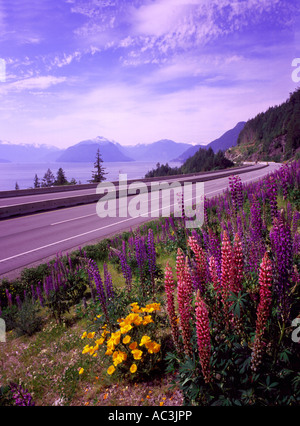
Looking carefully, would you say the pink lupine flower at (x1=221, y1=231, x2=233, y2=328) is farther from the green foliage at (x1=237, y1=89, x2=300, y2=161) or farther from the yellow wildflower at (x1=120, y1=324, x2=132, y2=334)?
the green foliage at (x1=237, y1=89, x2=300, y2=161)

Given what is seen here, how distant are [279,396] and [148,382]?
5.61ft

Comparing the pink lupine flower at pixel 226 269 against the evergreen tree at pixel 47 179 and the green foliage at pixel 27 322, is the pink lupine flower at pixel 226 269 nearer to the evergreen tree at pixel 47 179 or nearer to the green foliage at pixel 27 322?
the green foliage at pixel 27 322

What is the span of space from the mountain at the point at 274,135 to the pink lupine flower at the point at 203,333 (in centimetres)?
10147

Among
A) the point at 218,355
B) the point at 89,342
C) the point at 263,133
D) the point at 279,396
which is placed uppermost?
the point at 263,133

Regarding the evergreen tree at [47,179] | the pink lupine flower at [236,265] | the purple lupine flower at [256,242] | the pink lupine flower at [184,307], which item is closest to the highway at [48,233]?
the pink lupine flower at [184,307]

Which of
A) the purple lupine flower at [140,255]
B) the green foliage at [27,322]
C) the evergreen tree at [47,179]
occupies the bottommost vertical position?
the green foliage at [27,322]

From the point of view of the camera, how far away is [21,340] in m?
5.36

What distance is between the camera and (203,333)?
7.27 feet

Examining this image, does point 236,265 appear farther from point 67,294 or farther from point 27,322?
point 67,294

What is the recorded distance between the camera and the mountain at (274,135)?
10031 cm

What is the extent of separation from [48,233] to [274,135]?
475 feet
